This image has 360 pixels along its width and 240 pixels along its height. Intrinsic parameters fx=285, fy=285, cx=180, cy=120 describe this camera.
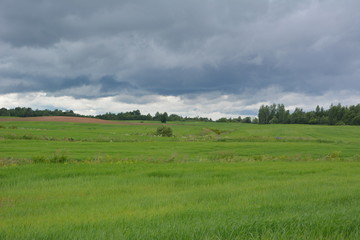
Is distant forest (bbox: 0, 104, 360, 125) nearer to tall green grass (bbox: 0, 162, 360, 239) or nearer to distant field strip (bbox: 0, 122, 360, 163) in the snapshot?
distant field strip (bbox: 0, 122, 360, 163)

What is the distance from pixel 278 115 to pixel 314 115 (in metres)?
19.7

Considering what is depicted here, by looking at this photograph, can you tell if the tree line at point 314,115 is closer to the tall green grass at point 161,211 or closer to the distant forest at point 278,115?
the distant forest at point 278,115

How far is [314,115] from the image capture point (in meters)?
160

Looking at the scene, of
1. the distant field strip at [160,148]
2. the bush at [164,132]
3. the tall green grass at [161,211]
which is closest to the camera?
the tall green grass at [161,211]

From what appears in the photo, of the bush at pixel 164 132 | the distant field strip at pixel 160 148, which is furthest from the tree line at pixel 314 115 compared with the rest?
the bush at pixel 164 132

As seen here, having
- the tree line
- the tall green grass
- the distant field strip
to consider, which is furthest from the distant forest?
the tall green grass

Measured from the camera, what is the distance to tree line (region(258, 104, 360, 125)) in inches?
5502

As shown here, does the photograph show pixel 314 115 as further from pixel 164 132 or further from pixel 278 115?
pixel 164 132

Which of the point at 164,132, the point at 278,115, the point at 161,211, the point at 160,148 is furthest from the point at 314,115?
the point at 161,211

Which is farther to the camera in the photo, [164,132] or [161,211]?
[164,132]

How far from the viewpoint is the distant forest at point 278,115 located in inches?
5497

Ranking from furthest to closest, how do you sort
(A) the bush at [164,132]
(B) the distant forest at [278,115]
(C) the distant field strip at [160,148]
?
(B) the distant forest at [278,115] → (A) the bush at [164,132] → (C) the distant field strip at [160,148]

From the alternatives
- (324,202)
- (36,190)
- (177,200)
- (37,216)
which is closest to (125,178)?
(36,190)

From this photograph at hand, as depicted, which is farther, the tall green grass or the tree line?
the tree line
